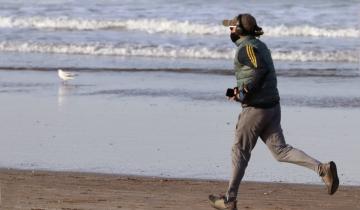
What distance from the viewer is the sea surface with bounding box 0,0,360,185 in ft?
36.4

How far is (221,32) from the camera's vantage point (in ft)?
90.9

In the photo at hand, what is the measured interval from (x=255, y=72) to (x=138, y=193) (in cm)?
175

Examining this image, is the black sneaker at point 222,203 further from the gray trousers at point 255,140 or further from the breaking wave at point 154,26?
the breaking wave at point 154,26

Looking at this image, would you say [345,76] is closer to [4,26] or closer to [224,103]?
[224,103]

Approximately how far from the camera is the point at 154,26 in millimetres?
29172

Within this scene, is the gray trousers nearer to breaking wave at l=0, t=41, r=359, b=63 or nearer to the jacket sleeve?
the jacket sleeve

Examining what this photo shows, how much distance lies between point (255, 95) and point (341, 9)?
81.6 ft

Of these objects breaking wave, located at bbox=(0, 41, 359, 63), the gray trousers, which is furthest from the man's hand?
breaking wave, located at bbox=(0, 41, 359, 63)

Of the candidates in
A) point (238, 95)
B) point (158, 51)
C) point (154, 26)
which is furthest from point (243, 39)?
point (154, 26)

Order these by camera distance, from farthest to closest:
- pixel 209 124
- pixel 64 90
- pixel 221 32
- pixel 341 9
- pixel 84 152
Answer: pixel 341 9 → pixel 221 32 → pixel 64 90 → pixel 209 124 → pixel 84 152

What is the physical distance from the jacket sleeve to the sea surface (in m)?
2.23

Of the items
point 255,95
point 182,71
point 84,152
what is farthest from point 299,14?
point 255,95

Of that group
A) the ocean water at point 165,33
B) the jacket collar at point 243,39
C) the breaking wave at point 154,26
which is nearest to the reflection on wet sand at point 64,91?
the ocean water at point 165,33

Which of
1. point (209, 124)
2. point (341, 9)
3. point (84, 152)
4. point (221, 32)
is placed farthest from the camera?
point (341, 9)
